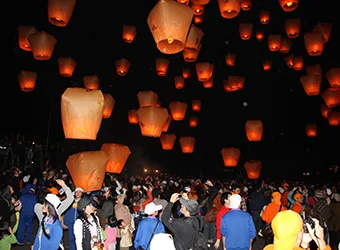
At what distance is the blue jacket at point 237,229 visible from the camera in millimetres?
5023

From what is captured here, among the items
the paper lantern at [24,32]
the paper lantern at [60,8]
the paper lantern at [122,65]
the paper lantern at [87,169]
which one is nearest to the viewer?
the paper lantern at [87,169]

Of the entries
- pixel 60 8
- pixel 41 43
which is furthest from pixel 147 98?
pixel 60 8

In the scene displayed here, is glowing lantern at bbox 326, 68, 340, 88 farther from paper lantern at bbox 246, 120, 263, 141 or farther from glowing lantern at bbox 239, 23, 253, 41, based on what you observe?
glowing lantern at bbox 239, 23, 253, 41

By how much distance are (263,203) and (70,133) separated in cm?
500

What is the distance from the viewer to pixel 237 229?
502 centimetres

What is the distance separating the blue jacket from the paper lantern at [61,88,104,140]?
252 cm

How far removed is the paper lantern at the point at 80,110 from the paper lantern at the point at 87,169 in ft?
2.77

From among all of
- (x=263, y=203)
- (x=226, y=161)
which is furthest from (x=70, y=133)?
(x=226, y=161)

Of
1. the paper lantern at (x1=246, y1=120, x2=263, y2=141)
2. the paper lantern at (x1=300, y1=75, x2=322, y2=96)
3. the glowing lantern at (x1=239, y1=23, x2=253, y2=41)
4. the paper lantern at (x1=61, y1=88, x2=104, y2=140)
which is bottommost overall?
the paper lantern at (x1=246, y1=120, x2=263, y2=141)

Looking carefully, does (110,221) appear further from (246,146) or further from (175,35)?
(246,146)

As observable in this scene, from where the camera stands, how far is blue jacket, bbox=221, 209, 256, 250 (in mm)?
5023

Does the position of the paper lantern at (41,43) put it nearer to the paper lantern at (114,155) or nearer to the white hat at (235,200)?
the paper lantern at (114,155)

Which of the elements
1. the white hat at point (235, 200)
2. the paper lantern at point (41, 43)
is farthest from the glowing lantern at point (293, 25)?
the white hat at point (235, 200)

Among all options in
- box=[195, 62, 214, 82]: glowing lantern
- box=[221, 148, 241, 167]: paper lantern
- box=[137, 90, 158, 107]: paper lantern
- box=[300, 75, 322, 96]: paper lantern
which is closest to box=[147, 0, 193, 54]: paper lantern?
box=[137, 90, 158, 107]: paper lantern
